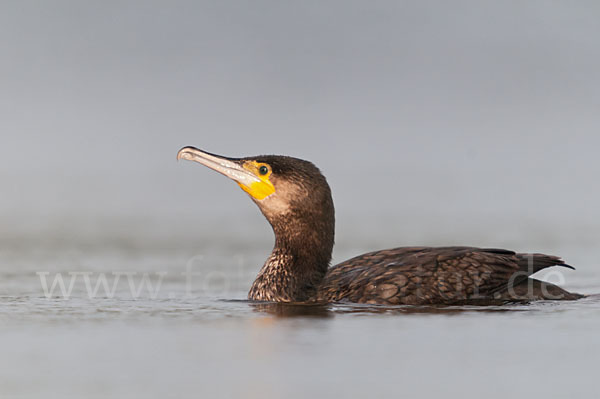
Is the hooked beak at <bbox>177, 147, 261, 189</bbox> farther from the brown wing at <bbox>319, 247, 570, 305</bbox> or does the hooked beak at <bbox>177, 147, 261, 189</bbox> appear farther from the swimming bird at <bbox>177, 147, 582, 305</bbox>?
the brown wing at <bbox>319, 247, 570, 305</bbox>

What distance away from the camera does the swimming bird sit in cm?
805

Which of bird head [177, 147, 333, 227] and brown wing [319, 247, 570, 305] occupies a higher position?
bird head [177, 147, 333, 227]

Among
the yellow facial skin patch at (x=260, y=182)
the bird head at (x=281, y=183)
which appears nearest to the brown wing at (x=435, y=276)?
the bird head at (x=281, y=183)

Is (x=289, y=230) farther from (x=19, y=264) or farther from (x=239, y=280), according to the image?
(x=19, y=264)

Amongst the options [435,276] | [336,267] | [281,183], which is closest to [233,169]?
[281,183]

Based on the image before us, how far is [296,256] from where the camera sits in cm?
877

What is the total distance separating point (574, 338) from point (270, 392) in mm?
2196

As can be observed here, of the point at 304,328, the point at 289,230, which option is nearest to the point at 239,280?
the point at 289,230

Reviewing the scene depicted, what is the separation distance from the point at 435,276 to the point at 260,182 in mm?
1629

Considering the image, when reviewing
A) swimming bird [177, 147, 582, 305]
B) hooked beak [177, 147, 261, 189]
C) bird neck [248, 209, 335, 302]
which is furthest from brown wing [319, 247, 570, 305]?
hooked beak [177, 147, 261, 189]

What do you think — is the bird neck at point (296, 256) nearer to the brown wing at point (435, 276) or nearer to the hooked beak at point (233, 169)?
the brown wing at point (435, 276)

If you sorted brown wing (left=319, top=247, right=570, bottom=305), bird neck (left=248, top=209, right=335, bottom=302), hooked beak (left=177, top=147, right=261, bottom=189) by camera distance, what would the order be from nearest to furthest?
brown wing (left=319, top=247, right=570, bottom=305), bird neck (left=248, top=209, right=335, bottom=302), hooked beak (left=177, top=147, right=261, bottom=189)

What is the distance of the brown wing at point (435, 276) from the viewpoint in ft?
26.2

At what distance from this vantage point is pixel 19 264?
36.0 feet
